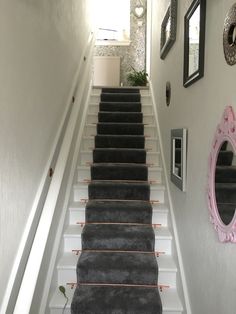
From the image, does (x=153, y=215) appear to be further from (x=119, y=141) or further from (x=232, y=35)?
(x=232, y=35)

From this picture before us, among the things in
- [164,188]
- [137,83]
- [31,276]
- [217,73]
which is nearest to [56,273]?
[31,276]

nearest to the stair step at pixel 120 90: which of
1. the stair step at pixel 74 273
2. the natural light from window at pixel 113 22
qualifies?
the natural light from window at pixel 113 22

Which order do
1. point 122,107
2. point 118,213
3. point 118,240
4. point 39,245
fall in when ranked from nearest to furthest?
point 39,245, point 118,240, point 118,213, point 122,107

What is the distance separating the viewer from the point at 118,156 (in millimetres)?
3400

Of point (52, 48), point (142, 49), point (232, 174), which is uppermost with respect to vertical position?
point (142, 49)

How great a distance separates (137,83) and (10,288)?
4.50m

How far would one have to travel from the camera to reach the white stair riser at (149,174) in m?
3.16

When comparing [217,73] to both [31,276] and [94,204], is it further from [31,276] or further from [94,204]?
[94,204]

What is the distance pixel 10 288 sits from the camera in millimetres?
1395

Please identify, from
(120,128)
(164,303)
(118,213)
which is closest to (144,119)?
(120,128)

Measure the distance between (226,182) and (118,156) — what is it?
2103 mm

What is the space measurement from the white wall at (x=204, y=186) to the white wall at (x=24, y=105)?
1.00 meters

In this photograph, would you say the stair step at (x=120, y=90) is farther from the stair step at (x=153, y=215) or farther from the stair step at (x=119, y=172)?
the stair step at (x=153, y=215)

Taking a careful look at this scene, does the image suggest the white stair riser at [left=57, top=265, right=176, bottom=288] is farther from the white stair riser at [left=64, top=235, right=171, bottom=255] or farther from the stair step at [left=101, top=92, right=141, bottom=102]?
the stair step at [left=101, top=92, right=141, bottom=102]
